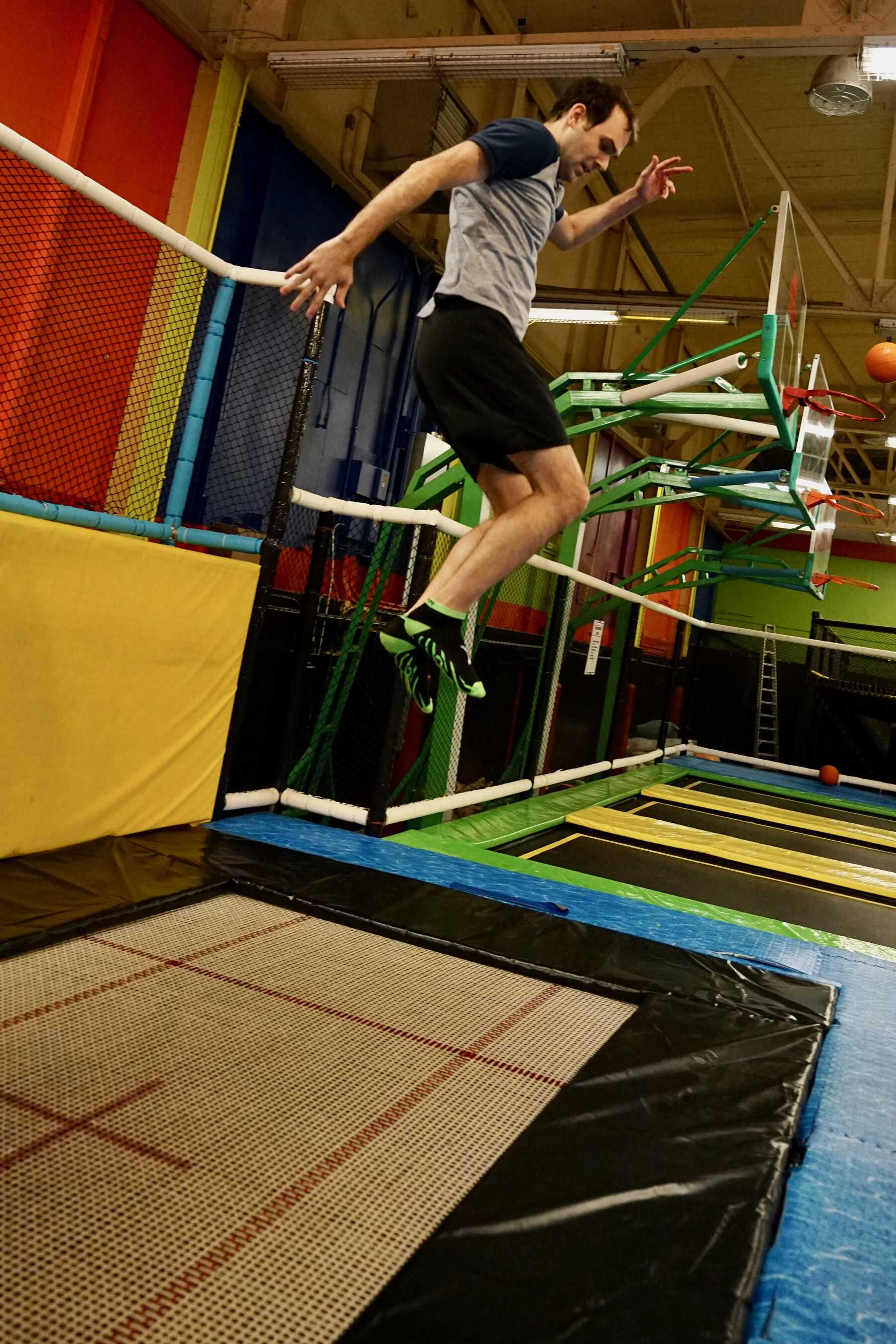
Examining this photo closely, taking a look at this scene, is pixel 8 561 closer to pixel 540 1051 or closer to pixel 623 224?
pixel 540 1051

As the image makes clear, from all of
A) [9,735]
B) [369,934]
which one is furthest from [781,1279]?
[9,735]

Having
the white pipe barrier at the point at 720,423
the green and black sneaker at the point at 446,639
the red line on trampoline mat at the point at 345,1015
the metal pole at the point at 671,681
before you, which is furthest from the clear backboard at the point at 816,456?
the red line on trampoline mat at the point at 345,1015

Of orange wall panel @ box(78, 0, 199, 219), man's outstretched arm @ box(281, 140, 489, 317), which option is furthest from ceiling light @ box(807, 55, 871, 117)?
man's outstretched arm @ box(281, 140, 489, 317)

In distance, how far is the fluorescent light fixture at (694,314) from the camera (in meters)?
8.27

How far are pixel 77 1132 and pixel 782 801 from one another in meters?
6.66

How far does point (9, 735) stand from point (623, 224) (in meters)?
11.1

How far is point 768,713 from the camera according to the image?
Answer: 10336 millimetres

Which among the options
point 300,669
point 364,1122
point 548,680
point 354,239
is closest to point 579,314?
point 548,680

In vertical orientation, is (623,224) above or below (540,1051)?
above

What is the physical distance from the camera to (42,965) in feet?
5.53

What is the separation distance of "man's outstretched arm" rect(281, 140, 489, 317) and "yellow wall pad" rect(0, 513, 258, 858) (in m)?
0.90

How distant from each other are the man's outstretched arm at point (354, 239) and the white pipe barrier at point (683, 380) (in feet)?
9.77

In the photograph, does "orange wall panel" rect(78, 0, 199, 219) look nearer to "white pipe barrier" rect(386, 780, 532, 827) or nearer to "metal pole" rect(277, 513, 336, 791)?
"metal pole" rect(277, 513, 336, 791)

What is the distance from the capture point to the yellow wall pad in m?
2.23
